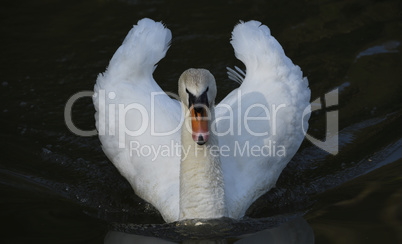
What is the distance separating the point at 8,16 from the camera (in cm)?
1135

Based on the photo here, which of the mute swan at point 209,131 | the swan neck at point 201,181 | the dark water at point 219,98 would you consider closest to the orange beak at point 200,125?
the mute swan at point 209,131

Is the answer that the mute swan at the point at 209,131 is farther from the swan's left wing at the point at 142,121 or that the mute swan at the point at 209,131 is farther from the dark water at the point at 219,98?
the dark water at the point at 219,98

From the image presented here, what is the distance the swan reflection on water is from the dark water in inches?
0.9

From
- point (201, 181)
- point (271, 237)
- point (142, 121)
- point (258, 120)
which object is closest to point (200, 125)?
point (201, 181)

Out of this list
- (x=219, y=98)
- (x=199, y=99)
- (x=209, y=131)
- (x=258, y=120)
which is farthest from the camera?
(x=219, y=98)

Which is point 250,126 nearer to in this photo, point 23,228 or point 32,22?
point 23,228

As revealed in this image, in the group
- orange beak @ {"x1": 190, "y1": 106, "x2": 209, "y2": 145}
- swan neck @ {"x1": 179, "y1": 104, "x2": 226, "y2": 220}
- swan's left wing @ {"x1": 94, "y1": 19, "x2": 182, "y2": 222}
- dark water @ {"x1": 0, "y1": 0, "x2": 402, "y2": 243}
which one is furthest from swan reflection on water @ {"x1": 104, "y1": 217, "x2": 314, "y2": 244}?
orange beak @ {"x1": 190, "y1": 106, "x2": 209, "y2": 145}

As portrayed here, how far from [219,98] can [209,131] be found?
3.08 metres

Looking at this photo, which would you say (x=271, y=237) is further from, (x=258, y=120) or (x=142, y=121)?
(x=142, y=121)

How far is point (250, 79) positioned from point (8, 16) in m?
5.56

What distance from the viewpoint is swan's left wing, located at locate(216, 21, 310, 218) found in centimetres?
696

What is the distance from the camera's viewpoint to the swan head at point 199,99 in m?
5.75

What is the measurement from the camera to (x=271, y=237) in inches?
246

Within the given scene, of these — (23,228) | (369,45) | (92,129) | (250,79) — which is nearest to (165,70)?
(92,129)
